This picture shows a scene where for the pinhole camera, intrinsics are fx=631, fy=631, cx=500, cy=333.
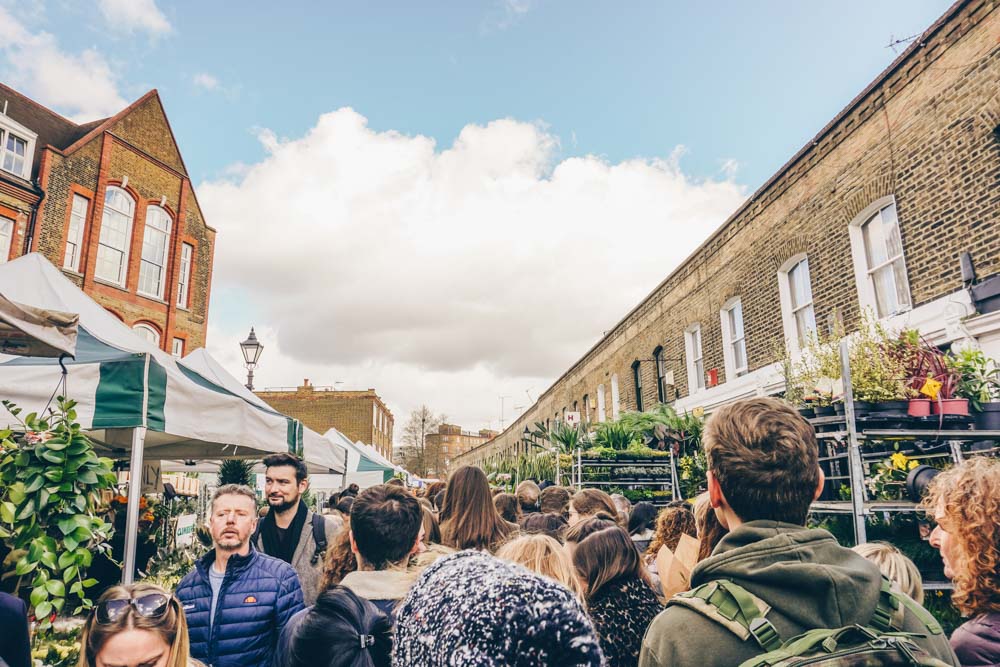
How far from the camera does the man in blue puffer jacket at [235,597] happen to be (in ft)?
10.1

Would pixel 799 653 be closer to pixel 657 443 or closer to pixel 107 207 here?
pixel 657 443

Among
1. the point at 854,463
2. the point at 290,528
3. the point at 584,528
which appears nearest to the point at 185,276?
the point at 290,528

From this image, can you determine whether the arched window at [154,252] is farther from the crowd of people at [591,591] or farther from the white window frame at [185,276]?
the crowd of people at [591,591]

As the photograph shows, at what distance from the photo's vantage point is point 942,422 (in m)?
4.81

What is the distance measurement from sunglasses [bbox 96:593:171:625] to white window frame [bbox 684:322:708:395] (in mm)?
15354

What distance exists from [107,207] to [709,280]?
18.6 meters

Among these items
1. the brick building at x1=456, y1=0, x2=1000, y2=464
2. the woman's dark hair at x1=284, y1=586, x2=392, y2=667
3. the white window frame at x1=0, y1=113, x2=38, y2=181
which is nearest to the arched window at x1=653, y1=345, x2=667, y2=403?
the brick building at x1=456, y1=0, x2=1000, y2=464

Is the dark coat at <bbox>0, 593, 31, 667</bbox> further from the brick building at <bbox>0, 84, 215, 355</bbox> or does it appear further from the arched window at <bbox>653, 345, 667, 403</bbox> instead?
the brick building at <bbox>0, 84, 215, 355</bbox>

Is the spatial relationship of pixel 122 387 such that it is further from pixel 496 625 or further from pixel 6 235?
pixel 6 235

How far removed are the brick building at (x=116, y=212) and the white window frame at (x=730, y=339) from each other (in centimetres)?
1784

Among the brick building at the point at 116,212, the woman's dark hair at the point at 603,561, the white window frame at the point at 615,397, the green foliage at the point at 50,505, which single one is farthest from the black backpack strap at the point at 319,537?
the white window frame at the point at 615,397

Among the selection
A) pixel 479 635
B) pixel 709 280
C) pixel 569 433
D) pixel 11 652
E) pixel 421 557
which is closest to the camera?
pixel 479 635

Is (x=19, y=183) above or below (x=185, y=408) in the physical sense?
above

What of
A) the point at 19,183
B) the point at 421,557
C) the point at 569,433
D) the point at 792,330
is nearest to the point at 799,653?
the point at 421,557
